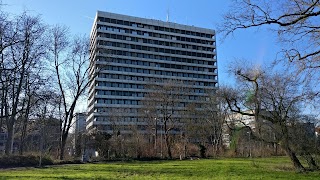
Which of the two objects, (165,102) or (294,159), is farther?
(165,102)

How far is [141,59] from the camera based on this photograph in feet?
380

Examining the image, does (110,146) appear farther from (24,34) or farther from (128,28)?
(128,28)

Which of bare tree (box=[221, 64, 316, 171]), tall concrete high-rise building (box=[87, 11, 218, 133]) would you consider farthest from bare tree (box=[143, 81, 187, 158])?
tall concrete high-rise building (box=[87, 11, 218, 133])

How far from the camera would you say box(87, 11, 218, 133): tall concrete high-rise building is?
353 feet

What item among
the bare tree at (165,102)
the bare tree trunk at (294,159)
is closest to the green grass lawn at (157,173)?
the bare tree trunk at (294,159)

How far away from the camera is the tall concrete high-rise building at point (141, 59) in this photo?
108m

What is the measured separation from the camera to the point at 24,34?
20047 millimetres

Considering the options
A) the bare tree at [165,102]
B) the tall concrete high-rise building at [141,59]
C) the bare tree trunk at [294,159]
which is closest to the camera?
the bare tree trunk at [294,159]

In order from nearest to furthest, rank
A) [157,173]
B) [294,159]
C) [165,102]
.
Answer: [157,173] < [294,159] < [165,102]

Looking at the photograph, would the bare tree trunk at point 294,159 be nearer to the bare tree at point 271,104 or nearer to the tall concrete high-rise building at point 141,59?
the bare tree at point 271,104

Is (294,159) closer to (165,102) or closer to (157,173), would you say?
(157,173)

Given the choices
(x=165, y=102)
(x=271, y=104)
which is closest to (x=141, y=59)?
(x=165, y=102)

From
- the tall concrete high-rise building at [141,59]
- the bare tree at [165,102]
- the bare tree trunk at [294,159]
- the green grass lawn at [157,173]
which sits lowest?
the green grass lawn at [157,173]

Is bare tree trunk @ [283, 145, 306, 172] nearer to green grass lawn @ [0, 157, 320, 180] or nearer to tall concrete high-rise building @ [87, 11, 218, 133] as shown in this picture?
green grass lawn @ [0, 157, 320, 180]
